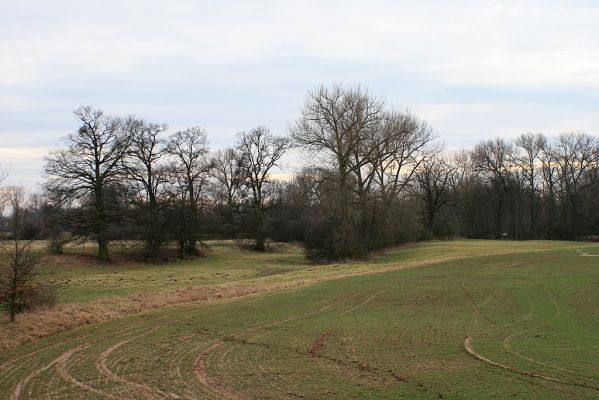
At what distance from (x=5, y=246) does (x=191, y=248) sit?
147ft

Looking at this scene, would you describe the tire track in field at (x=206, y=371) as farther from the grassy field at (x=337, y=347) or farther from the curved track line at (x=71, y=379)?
the curved track line at (x=71, y=379)

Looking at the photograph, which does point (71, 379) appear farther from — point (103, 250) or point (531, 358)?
point (103, 250)

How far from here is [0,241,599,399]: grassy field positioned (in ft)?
31.2

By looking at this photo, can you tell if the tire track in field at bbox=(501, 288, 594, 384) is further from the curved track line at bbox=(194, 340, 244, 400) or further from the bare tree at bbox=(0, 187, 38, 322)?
the bare tree at bbox=(0, 187, 38, 322)

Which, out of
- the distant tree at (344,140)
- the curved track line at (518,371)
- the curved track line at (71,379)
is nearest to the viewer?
the curved track line at (518,371)

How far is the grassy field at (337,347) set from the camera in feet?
31.2

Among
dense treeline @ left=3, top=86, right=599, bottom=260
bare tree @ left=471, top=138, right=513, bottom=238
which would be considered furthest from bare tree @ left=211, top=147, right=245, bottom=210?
bare tree @ left=471, top=138, right=513, bottom=238

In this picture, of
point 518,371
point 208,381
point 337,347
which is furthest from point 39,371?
point 518,371

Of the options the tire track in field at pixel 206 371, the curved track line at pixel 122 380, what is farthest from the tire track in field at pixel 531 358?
the curved track line at pixel 122 380

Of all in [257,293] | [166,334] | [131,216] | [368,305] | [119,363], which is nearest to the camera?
[119,363]

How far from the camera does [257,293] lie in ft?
83.4

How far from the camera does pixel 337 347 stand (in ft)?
42.8

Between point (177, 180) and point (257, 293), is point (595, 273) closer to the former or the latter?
point (257, 293)

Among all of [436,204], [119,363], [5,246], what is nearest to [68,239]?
[5,246]
